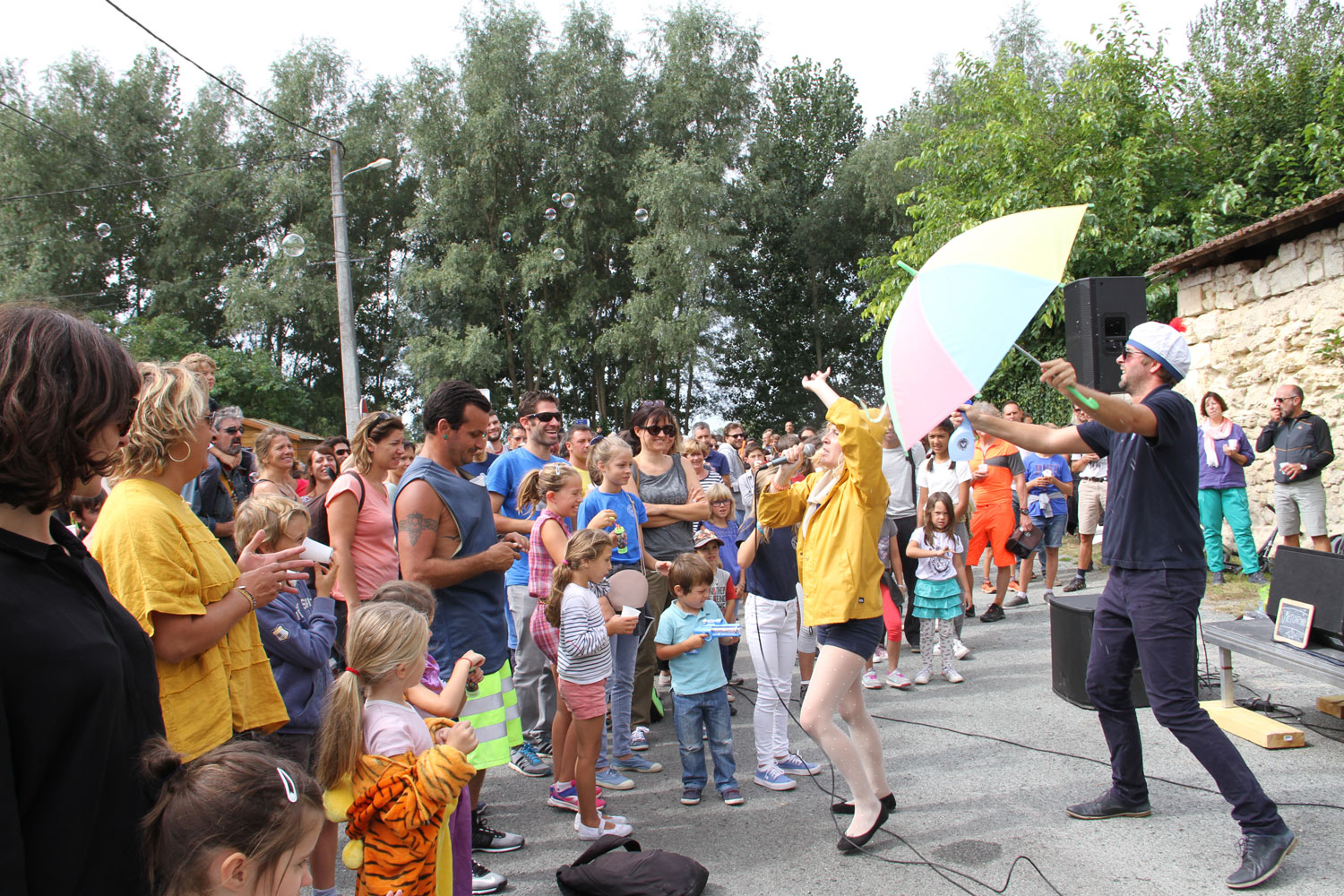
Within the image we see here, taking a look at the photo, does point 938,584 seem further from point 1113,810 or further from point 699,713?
point 699,713

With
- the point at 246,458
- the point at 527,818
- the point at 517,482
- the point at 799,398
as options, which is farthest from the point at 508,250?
the point at 527,818

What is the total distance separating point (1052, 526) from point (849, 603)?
664cm

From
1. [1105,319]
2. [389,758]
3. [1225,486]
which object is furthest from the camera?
[1225,486]

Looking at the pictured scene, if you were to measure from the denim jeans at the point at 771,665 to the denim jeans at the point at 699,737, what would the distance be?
273mm

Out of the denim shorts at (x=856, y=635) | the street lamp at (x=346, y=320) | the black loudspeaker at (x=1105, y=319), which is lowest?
the denim shorts at (x=856, y=635)

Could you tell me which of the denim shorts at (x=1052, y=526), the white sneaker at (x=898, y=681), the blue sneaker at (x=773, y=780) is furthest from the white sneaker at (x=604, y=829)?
the denim shorts at (x=1052, y=526)

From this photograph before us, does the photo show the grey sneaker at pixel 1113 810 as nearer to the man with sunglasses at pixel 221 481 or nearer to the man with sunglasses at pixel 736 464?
the man with sunglasses at pixel 736 464

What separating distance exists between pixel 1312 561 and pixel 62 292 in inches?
1436

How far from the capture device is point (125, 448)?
2219 millimetres

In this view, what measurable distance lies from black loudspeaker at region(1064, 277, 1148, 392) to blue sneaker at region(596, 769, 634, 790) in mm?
3769

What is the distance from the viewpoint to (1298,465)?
26.4 ft

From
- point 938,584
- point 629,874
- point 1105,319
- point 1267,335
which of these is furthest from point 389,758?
point 1267,335

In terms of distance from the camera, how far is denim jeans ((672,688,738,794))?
4.23m

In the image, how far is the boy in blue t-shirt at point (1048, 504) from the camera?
9.02 meters
